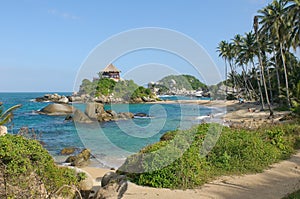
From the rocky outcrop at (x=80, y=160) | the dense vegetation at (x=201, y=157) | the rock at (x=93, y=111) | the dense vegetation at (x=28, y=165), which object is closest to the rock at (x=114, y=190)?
the dense vegetation at (x=201, y=157)

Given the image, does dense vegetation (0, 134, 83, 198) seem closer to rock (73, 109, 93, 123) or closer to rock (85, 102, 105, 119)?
rock (73, 109, 93, 123)

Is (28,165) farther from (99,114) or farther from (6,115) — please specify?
(99,114)

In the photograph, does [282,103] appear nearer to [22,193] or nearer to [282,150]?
[282,150]

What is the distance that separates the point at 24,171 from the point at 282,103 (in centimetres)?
4084

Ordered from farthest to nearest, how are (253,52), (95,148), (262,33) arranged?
(253,52)
(262,33)
(95,148)

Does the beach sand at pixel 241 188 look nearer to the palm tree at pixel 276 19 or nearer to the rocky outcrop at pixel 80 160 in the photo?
the rocky outcrop at pixel 80 160

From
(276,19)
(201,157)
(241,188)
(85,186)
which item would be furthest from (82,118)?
(241,188)

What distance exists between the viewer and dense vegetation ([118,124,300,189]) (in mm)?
9984

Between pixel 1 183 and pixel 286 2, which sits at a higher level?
pixel 286 2

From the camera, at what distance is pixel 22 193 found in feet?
17.2

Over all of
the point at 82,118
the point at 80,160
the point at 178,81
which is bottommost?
the point at 80,160

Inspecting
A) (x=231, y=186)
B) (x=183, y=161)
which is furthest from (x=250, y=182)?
(x=183, y=161)

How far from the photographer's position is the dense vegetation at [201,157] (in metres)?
9.98

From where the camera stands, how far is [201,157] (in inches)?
455
